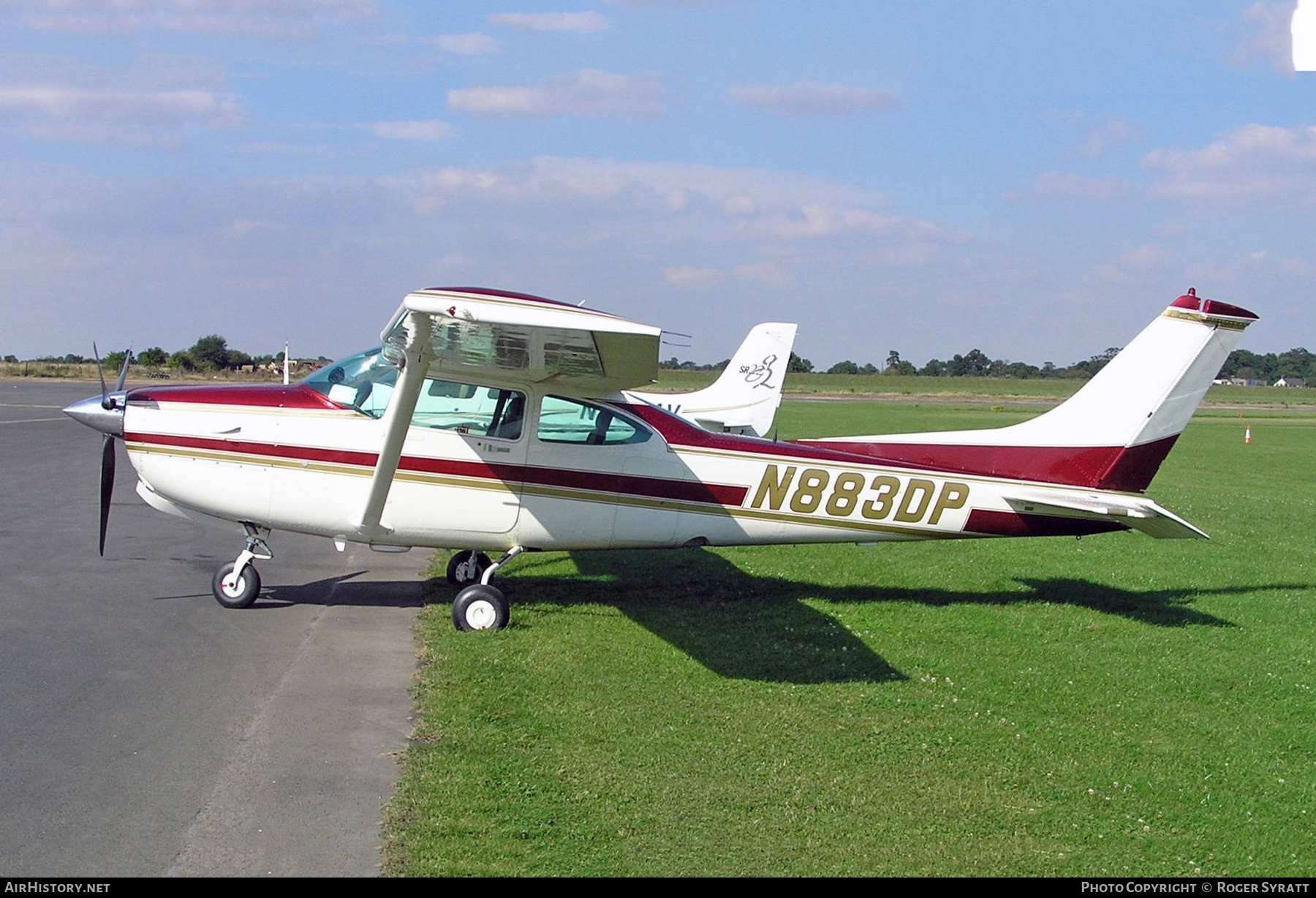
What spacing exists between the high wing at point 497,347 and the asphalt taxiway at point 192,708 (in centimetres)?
135

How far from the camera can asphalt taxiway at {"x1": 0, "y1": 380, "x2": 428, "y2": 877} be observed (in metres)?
4.53

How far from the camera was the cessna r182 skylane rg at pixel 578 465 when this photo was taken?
8.56 meters

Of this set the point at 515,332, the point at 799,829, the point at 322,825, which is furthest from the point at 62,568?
the point at 799,829

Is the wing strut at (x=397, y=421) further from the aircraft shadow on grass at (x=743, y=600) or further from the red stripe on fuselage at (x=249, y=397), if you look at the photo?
the aircraft shadow on grass at (x=743, y=600)

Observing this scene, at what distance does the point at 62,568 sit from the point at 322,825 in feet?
22.1

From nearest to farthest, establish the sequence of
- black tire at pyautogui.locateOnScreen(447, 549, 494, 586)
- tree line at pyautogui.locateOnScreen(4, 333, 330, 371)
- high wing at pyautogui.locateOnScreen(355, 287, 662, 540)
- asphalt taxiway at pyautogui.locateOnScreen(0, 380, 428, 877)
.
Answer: asphalt taxiway at pyautogui.locateOnScreen(0, 380, 428, 877) → high wing at pyautogui.locateOnScreen(355, 287, 662, 540) → black tire at pyautogui.locateOnScreen(447, 549, 494, 586) → tree line at pyautogui.locateOnScreen(4, 333, 330, 371)

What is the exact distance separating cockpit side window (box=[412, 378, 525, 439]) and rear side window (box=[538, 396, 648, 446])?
22cm

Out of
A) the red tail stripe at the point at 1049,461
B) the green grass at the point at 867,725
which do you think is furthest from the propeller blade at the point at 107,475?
the red tail stripe at the point at 1049,461

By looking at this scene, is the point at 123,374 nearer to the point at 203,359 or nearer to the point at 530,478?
the point at 530,478

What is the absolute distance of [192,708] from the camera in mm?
6332

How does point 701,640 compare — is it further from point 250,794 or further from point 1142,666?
point 250,794

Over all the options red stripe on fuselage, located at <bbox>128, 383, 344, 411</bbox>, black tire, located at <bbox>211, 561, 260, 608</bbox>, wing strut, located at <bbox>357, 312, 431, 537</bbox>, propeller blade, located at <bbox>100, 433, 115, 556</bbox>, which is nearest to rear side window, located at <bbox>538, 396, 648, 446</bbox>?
wing strut, located at <bbox>357, 312, 431, 537</bbox>

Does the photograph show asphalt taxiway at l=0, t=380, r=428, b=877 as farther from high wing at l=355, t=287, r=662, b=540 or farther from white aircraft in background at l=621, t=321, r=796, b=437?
white aircraft in background at l=621, t=321, r=796, b=437

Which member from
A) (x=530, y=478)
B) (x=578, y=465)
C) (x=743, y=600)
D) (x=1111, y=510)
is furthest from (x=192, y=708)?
(x=1111, y=510)
